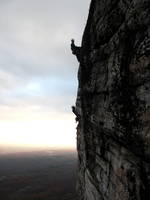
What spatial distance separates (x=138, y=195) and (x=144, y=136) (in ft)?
12.3

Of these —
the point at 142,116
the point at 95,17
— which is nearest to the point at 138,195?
the point at 142,116

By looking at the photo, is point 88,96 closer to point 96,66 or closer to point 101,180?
point 96,66

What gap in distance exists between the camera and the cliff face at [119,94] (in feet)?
42.1

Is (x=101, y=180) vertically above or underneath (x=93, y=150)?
underneath

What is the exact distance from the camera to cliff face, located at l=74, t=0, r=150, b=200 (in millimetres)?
12820

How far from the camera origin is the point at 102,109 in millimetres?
19234

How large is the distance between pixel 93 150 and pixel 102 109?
6.54 metres

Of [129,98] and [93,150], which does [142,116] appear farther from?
[93,150]

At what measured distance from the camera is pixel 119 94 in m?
15.4

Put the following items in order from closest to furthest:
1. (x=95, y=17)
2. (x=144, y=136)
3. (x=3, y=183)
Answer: (x=144, y=136)
(x=95, y=17)
(x=3, y=183)

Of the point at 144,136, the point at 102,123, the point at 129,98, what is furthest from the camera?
the point at 102,123

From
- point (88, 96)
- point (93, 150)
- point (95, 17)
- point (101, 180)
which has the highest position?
point (95, 17)

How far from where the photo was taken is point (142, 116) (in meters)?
12.9

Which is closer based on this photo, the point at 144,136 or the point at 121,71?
the point at 144,136
